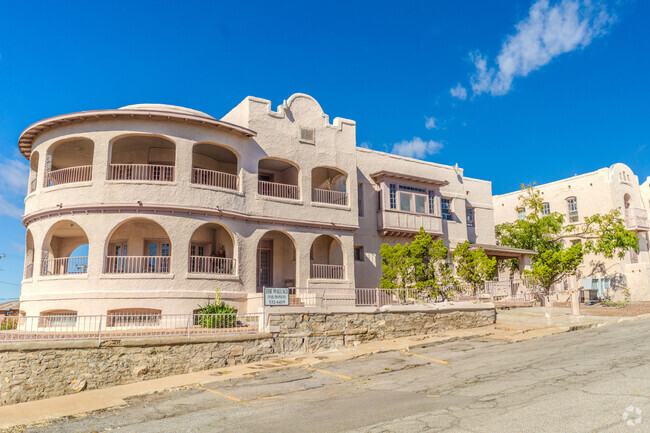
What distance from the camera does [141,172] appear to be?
2125 cm

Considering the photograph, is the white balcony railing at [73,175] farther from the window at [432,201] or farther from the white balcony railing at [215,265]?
the window at [432,201]

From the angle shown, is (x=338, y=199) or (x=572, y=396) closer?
(x=572, y=396)

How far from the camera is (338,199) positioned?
25.1 metres

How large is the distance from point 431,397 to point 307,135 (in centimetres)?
1558

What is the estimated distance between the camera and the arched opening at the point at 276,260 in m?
23.5

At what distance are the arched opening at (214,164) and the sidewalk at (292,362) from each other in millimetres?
8765

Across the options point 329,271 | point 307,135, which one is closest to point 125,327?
point 329,271

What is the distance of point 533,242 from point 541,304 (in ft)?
27.5

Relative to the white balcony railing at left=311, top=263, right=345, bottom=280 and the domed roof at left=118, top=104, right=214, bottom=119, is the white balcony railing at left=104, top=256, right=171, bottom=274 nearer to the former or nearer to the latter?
the domed roof at left=118, top=104, right=214, bottom=119

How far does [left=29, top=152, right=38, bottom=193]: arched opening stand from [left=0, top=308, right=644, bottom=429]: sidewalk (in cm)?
1121

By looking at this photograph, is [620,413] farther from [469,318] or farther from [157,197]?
[157,197]

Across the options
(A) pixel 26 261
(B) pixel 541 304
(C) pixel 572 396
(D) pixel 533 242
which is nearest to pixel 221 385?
(C) pixel 572 396

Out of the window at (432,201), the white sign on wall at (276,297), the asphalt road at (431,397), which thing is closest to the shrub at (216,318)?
the white sign on wall at (276,297)

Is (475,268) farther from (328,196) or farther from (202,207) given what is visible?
(202,207)
